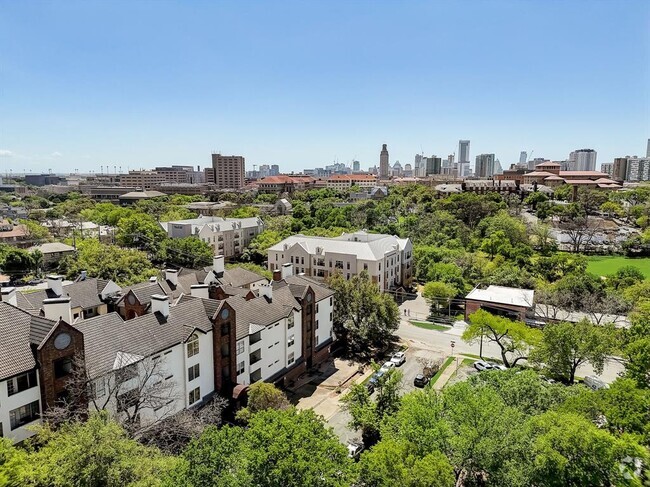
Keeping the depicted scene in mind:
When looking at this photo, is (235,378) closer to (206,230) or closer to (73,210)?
(206,230)

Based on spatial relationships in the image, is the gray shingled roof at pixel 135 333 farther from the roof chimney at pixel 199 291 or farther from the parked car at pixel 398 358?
the parked car at pixel 398 358

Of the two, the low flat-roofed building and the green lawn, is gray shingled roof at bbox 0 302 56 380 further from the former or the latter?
the low flat-roofed building

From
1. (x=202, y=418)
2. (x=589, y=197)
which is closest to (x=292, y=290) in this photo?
(x=202, y=418)

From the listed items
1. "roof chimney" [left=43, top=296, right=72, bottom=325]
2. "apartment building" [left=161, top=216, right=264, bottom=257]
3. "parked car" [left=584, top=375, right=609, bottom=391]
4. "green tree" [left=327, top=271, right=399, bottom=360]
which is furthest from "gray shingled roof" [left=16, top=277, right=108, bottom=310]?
"parked car" [left=584, top=375, right=609, bottom=391]

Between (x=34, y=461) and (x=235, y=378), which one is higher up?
(x=34, y=461)

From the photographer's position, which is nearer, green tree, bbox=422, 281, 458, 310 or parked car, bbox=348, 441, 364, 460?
parked car, bbox=348, 441, 364, 460

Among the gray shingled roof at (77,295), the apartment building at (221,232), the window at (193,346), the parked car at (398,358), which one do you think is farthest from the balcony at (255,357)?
the apartment building at (221,232)

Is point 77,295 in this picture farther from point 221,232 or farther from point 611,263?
point 611,263

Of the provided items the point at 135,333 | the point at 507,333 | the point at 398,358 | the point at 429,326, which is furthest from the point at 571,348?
the point at 135,333
